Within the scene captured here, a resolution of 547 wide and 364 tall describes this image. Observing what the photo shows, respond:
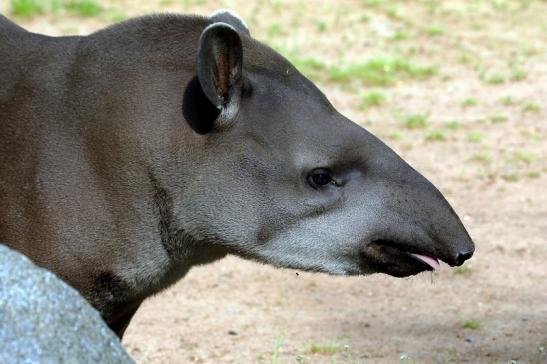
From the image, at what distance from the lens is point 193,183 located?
5031 mm

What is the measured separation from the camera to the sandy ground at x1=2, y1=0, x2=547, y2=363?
7.07 metres

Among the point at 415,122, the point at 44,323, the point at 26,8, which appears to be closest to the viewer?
the point at 44,323

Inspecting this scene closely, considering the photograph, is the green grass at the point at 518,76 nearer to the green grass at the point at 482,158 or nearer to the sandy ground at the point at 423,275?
the sandy ground at the point at 423,275

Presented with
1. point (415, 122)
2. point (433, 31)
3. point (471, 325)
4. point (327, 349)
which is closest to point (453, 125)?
point (415, 122)

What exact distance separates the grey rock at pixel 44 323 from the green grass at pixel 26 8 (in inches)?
435

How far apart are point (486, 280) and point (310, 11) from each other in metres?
8.18

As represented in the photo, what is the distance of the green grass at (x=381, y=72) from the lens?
43.9 ft

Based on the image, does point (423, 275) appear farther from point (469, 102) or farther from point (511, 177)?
point (469, 102)

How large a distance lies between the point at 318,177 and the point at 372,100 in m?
7.68

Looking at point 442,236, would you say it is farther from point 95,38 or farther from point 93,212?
point 95,38

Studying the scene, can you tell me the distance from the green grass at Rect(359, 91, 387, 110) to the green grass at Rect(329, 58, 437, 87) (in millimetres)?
660

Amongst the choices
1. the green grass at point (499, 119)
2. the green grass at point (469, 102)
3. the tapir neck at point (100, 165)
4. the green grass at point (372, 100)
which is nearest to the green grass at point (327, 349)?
the tapir neck at point (100, 165)

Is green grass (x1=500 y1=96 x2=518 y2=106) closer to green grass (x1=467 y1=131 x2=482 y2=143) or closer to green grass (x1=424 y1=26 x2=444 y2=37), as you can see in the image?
green grass (x1=467 y1=131 x2=482 y2=143)

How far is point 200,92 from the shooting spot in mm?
5043
